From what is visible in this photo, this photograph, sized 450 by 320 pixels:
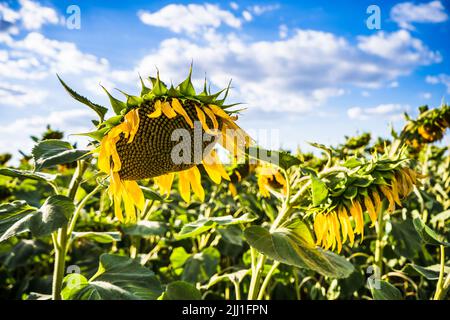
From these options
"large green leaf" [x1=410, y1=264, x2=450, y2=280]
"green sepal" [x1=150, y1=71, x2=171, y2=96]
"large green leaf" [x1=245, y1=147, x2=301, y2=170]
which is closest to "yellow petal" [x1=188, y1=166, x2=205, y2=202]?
"large green leaf" [x1=245, y1=147, x2=301, y2=170]

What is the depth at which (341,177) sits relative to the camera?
1348 mm

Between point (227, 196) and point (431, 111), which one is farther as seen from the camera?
point (227, 196)

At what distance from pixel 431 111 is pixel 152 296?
6.56 feet

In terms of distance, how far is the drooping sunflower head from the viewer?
1285mm

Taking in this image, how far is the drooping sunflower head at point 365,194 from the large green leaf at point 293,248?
62 millimetres

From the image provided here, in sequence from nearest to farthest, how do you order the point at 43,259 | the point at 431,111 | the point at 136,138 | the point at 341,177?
the point at 136,138, the point at 341,177, the point at 431,111, the point at 43,259

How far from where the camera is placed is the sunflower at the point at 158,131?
47.5 inches

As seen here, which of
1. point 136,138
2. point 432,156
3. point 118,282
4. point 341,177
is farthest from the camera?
point 432,156

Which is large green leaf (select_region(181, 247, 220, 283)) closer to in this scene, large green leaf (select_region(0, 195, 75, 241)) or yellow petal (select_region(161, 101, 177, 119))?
large green leaf (select_region(0, 195, 75, 241))

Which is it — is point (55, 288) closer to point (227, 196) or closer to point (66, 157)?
point (66, 157)

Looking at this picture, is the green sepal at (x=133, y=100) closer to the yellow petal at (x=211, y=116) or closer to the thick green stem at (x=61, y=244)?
the yellow petal at (x=211, y=116)

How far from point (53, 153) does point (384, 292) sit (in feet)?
4.28

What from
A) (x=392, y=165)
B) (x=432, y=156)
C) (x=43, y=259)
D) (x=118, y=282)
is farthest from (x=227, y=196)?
(x=432, y=156)

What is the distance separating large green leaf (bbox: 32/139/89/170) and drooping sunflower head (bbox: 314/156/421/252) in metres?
0.79
